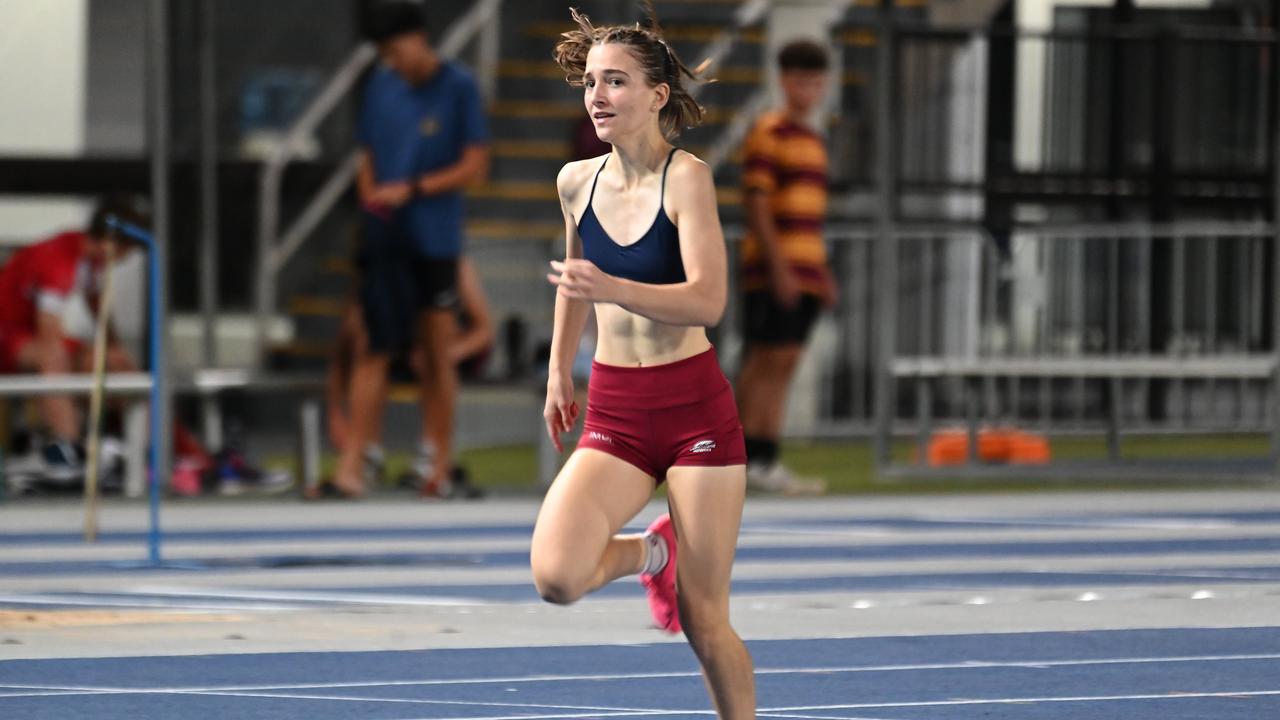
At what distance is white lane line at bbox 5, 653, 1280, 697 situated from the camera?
6512 mm

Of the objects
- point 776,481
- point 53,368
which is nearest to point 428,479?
point 776,481

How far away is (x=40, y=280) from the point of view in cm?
1340

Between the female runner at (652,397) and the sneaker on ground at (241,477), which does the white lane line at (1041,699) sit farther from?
the sneaker on ground at (241,477)

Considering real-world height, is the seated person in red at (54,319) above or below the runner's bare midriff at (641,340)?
below

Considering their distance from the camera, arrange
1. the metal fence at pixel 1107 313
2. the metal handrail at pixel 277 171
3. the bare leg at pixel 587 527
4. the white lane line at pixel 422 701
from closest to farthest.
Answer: the bare leg at pixel 587 527 < the white lane line at pixel 422 701 < the metal fence at pixel 1107 313 < the metal handrail at pixel 277 171

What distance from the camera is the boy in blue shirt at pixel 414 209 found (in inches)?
486

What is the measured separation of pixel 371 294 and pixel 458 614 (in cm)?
451

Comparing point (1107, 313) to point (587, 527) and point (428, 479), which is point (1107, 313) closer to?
point (428, 479)

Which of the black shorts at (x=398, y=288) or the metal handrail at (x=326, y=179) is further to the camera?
the metal handrail at (x=326, y=179)

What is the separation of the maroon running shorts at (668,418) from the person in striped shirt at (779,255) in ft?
23.8

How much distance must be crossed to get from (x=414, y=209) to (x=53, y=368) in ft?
7.90

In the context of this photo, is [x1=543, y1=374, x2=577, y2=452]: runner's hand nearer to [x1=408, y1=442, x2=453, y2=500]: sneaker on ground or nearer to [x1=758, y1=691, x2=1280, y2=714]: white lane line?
[x1=758, y1=691, x2=1280, y2=714]: white lane line

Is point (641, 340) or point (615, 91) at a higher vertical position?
point (615, 91)

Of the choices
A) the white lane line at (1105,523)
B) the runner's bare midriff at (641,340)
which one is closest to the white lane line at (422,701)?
the runner's bare midriff at (641,340)
